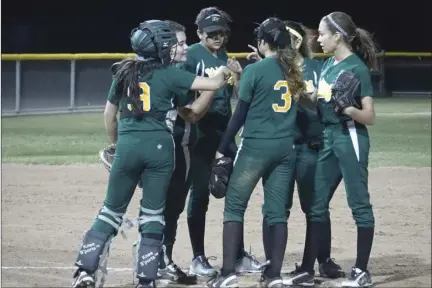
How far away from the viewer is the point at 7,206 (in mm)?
10078

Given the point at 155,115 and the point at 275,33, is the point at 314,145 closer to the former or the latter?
the point at 275,33

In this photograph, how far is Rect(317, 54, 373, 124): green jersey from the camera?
249 inches

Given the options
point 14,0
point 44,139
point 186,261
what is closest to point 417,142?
point 44,139

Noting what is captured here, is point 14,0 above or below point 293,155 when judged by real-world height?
above

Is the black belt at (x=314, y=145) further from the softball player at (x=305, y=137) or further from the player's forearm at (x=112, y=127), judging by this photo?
the player's forearm at (x=112, y=127)

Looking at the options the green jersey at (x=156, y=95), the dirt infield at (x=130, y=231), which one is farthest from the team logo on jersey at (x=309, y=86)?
the dirt infield at (x=130, y=231)

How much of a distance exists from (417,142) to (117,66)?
1057 centimetres

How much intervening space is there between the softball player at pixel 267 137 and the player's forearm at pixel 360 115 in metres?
0.36

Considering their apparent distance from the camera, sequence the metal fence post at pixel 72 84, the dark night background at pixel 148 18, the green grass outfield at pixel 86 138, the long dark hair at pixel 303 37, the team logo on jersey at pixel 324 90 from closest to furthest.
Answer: the team logo on jersey at pixel 324 90
the long dark hair at pixel 303 37
the green grass outfield at pixel 86 138
the metal fence post at pixel 72 84
the dark night background at pixel 148 18

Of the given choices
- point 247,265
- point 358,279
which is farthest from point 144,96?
point 358,279

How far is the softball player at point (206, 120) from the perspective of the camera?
666cm

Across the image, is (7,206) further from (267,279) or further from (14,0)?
(14,0)

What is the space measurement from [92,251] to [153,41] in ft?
4.64

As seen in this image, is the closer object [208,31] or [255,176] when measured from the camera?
[255,176]
